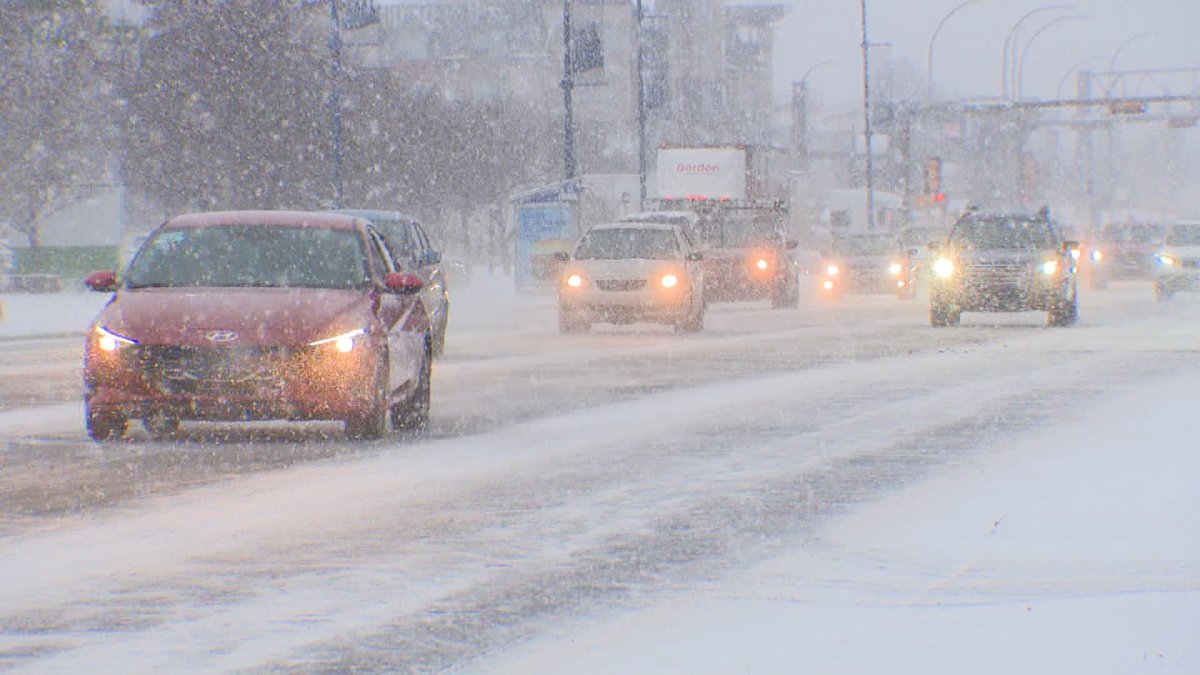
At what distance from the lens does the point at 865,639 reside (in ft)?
23.5

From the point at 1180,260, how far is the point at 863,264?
9.44 m

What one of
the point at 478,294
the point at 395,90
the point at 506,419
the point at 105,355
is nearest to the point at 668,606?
the point at 105,355

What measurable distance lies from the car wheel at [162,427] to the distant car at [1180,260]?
3127 cm

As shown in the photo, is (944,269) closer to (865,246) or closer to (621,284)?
(621,284)

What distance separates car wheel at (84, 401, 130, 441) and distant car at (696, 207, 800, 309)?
91.7 ft

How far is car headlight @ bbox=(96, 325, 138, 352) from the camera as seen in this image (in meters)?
13.8

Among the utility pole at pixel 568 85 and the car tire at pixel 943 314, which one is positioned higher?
the utility pole at pixel 568 85

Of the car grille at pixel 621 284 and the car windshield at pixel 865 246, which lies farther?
the car windshield at pixel 865 246

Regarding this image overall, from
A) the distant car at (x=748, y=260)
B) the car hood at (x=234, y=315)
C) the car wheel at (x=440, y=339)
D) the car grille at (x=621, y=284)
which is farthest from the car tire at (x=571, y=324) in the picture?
the car hood at (x=234, y=315)

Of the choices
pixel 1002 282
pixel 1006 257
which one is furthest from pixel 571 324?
pixel 1006 257

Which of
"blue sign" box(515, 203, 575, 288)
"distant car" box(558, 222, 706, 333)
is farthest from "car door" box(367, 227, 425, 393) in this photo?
"blue sign" box(515, 203, 575, 288)

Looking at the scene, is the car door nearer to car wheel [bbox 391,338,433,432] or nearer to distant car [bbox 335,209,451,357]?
car wheel [bbox 391,338,433,432]

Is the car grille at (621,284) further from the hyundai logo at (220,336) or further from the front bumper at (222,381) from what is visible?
the hyundai logo at (220,336)

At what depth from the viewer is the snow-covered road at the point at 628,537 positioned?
279 inches
